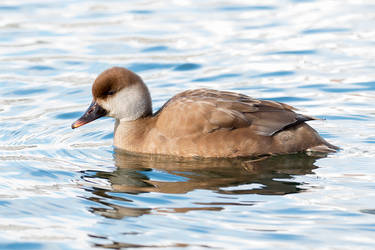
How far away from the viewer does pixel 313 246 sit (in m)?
6.09

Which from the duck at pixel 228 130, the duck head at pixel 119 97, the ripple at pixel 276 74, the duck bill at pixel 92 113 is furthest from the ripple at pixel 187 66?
the duck at pixel 228 130

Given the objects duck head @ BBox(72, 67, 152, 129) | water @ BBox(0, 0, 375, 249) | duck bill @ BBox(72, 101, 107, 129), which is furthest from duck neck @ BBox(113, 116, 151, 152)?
duck bill @ BBox(72, 101, 107, 129)

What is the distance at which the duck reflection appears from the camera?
7346mm

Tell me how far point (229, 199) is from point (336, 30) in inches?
325

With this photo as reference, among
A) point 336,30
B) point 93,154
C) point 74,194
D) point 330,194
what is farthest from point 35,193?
point 336,30

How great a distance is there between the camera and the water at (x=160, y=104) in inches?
258

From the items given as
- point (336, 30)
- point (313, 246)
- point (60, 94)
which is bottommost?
point (313, 246)

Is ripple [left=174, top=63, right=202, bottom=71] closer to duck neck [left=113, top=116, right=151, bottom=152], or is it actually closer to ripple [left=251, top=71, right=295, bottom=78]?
ripple [left=251, top=71, right=295, bottom=78]

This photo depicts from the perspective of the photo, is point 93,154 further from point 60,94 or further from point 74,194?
point 60,94

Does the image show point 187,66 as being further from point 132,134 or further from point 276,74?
point 132,134

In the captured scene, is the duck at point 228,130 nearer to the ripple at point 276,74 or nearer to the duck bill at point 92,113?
the duck bill at point 92,113

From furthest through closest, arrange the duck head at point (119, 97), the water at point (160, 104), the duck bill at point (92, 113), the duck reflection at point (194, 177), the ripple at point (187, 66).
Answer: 1. the ripple at point (187, 66)
2. the duck bill at point (92, 113)
3. the duck head at point (119, 97)
4. the duck reflection at point (194, 177)
5. the water at point (160, 104)

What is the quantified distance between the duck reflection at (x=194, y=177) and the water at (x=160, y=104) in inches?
0.9

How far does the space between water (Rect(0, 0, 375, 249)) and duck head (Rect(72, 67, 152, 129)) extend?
50 cm
